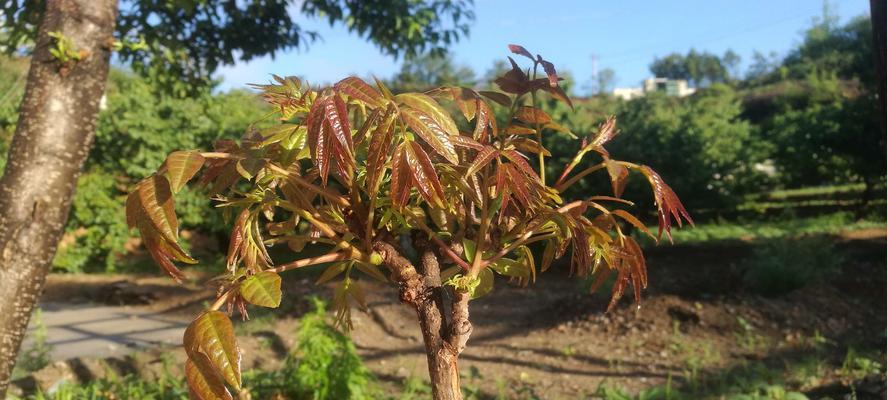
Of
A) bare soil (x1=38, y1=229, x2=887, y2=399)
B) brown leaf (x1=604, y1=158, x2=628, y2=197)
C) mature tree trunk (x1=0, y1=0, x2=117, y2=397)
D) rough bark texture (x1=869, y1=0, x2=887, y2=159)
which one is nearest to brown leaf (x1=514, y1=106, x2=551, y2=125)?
brown leaf (x1=604, y1=158, x2=628, y2=197)

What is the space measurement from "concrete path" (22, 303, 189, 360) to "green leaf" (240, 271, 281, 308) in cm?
486

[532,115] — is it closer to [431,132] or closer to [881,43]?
[431,132]

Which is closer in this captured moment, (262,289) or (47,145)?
(262,289)

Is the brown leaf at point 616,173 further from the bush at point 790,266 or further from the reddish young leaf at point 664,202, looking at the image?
the bush at point 790,266

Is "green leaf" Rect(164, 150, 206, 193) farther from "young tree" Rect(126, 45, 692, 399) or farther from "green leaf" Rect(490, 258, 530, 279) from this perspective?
"green leaf" Rect(490, 258, 530, 279)

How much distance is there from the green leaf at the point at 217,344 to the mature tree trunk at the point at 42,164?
179 cm

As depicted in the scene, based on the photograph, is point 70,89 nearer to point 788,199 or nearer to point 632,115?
point 632,115

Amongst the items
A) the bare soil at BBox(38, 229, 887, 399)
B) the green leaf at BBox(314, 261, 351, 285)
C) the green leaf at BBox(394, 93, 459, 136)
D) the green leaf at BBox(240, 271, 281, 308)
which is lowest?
the bare soil at BBox(38, 229, 887, 399)

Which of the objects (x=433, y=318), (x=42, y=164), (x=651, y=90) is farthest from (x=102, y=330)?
(x=651, y=90)

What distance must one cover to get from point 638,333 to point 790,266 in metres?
1.47

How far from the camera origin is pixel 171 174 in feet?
3.48

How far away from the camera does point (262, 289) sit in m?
1.11

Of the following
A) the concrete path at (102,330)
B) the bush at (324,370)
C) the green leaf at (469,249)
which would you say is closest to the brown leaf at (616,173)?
the green leaf at (469,249)

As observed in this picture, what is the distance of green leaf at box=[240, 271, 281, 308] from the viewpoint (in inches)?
42.8
